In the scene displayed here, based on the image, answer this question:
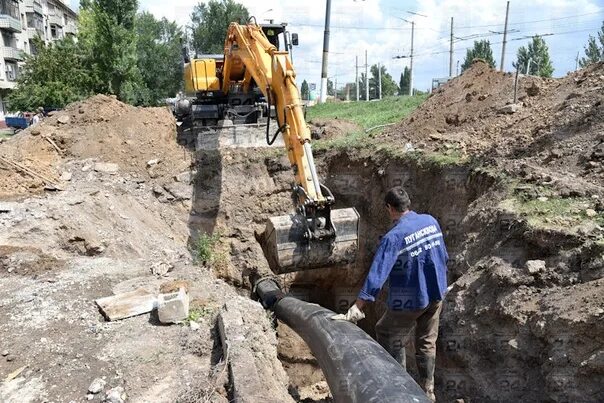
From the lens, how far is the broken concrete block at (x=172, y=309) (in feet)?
15.9

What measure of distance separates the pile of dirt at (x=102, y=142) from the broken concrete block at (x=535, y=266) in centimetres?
752

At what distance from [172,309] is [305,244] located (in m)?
2.03

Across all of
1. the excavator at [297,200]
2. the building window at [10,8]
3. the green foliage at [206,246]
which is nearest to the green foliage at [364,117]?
the green foliage at [206,246]

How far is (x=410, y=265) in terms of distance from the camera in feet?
14.5

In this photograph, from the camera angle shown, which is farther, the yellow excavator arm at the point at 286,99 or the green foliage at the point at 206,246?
the green foliage at the point at 206,246

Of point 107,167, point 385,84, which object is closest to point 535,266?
point 107,167

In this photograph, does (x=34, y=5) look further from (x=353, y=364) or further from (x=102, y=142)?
(x=353, y=364)

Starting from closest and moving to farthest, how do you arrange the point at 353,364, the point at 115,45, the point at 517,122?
the point at 353,364, the point at 517,122, the point at 115,45

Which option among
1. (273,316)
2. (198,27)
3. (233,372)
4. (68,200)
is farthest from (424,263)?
(198,27)

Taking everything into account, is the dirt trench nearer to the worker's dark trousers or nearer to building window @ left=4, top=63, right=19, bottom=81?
the worker's dark trousers

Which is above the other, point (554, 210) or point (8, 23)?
point (8, 23)

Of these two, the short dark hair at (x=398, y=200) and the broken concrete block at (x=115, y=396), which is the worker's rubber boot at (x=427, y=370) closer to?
the short dark hair at (x=398, y=200)

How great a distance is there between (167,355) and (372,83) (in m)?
79.3

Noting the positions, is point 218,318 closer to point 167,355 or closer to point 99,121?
point 167,355
